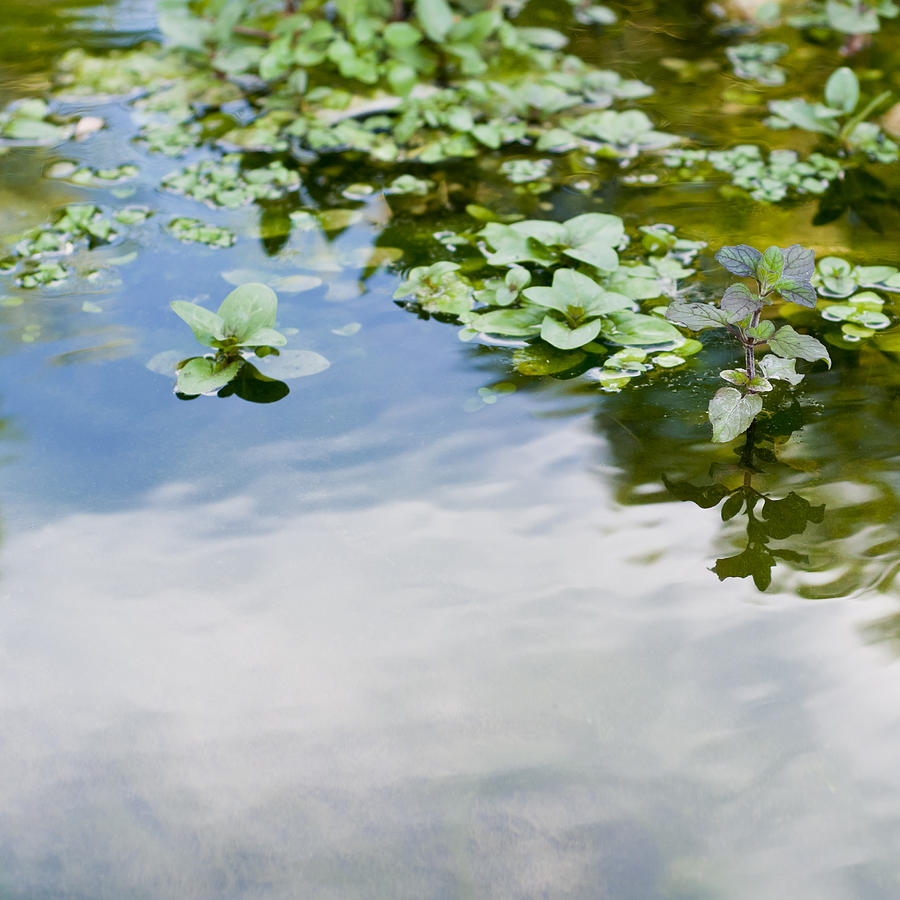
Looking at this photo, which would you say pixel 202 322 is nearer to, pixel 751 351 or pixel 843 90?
pixel 751 351

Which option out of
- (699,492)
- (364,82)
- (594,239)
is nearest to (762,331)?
(699,492)

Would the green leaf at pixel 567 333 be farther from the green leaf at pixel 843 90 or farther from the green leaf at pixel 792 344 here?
the green leaf at pixel 843 90

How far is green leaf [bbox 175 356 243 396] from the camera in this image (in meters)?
1.91

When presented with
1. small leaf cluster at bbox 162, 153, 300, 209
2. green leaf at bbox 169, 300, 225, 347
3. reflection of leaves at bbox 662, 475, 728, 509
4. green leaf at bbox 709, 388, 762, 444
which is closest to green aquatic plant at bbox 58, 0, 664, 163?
small leaf cluster at bbox 162, 153, 300, 209

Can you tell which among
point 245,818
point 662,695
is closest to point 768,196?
point 662,695

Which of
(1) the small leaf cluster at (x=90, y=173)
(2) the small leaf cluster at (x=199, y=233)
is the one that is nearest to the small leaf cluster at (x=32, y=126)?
(1) the small leaf cluster at (x=90, y=173)

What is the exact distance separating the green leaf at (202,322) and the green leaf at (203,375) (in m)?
0.05

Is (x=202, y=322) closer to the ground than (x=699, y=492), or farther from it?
farther from it

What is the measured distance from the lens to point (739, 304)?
173 centimetres

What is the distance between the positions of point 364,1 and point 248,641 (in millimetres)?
2280

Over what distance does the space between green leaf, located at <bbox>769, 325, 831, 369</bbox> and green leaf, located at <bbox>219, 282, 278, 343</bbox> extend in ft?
3.30

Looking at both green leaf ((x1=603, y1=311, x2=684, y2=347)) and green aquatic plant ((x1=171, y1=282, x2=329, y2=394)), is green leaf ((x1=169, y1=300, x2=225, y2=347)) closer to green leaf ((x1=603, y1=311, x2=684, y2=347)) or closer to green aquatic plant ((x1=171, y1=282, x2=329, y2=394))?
green aquatic plant ((x1=171, y1=282, x2=329, y2=394))

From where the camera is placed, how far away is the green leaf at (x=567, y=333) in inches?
75.8

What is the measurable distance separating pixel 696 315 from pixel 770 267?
0.16 m
